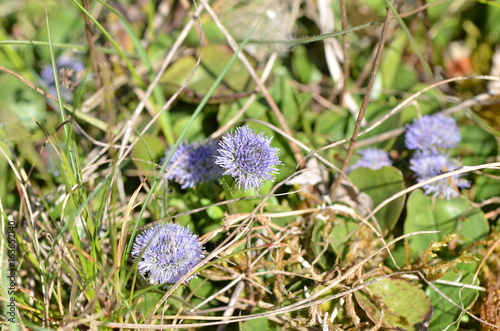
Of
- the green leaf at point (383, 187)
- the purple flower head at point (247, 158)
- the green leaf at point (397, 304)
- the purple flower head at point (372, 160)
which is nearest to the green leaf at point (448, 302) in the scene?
the green leaf at point (397, 304)

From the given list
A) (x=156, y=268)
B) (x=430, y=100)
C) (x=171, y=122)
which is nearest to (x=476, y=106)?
(x=430, y=100)

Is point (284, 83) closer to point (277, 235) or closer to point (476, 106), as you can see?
point (277, 235)

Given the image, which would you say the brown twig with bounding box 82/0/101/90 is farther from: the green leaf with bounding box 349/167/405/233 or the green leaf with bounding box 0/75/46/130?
the green leaf with bounding box 349/167/405/233

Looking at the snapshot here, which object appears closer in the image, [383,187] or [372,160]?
[383,187]

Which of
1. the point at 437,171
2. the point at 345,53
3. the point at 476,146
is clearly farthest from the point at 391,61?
the point at 437,171

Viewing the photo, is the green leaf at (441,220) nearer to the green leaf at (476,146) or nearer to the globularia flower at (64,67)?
the green leaf at (476,146)

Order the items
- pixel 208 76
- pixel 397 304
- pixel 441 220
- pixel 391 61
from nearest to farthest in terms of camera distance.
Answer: pixel 397 304 → pixel 441 220 → pixel 208 76 → pixel 391 61

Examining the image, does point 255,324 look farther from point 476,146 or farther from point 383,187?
point 476,146
